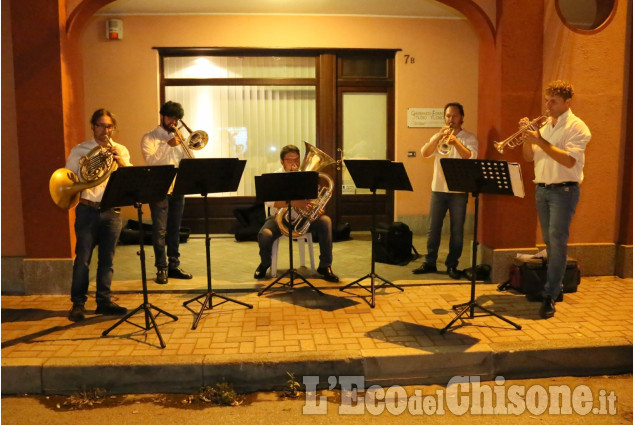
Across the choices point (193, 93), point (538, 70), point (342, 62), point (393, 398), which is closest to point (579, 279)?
point (538, 70)

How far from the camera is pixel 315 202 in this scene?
6.87 metres

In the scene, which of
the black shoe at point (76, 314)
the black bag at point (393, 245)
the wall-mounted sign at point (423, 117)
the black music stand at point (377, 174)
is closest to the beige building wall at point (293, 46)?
the wall-mounted sign at point (423, 117)

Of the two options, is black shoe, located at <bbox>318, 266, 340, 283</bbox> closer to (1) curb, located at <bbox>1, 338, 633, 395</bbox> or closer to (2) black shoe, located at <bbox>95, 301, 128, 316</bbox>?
(1) curb, located at <bbox>1, 338, 633, 395</bbox>

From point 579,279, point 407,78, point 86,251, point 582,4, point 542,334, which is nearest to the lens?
point 542,334

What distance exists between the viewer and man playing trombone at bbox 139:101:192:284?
6963 mm

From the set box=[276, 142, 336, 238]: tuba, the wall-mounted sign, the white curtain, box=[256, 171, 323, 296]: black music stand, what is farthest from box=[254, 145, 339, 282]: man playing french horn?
the wall-mounted sign

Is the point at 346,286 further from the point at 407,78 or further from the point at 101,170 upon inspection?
the point at 407,78

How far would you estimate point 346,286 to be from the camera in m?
6.79

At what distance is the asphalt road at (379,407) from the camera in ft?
13.5

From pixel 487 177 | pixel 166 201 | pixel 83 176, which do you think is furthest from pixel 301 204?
pixel 83 176

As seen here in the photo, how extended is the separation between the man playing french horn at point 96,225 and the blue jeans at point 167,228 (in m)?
1.16

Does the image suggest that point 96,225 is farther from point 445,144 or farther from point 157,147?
point 445,144

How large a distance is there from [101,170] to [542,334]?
4493 mm

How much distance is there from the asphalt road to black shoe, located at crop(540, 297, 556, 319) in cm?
102
